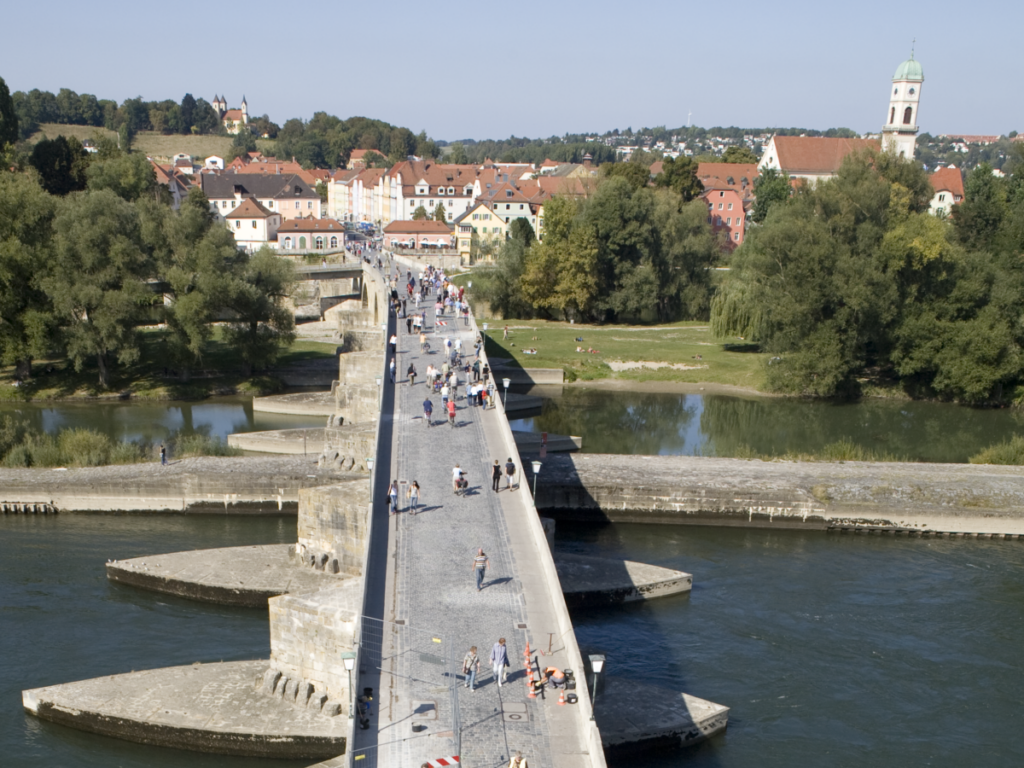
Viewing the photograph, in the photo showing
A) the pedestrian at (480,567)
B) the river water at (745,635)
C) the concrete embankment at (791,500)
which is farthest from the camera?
the concrete embankment at (791,500)

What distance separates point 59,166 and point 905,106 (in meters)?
95.8

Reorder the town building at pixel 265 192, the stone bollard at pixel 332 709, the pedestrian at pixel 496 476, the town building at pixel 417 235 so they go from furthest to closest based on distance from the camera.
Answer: the town building at pixel 265 192 → the town building at pixel 417 235 → the pedestrian at pixel 496 476 → the stone bollard at pixel 332 709

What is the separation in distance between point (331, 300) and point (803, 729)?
224 ft

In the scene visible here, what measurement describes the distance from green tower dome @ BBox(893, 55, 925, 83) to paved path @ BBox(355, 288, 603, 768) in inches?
4160

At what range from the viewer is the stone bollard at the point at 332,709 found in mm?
20672

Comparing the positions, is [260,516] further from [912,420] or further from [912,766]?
[912,420]

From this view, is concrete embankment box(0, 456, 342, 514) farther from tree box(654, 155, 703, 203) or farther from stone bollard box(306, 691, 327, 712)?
tree box(654, 155, 703, 203)

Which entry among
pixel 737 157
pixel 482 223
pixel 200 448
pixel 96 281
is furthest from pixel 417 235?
pixel 200 448

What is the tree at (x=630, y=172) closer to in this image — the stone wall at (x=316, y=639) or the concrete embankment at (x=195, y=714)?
the stone wall at (x=316, y=639)

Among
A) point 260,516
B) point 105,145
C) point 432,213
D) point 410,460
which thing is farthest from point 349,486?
point 432,213

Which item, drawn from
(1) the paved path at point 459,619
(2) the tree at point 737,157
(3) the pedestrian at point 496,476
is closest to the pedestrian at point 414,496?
(1) the paved path at point 459,619

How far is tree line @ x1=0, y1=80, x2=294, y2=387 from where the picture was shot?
51969 millimetres

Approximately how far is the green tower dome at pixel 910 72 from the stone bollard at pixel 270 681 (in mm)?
116872

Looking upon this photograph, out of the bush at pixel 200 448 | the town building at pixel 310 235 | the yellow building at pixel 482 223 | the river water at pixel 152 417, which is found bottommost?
Answer: the river water at pixel 152 417
